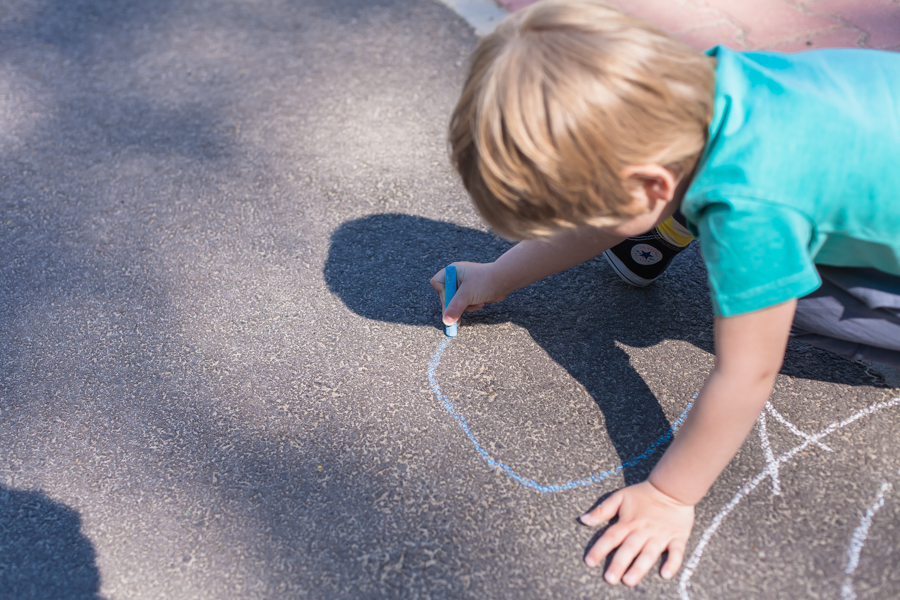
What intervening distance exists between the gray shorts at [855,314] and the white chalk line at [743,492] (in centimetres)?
16

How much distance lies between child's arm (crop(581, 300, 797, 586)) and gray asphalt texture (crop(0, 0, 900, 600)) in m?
0.06

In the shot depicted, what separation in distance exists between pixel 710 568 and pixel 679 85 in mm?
792

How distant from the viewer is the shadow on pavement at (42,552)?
1210mm

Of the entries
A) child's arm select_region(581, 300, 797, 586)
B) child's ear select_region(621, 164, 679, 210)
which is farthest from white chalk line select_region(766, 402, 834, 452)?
child's ear select_region(621, 164, 679, 210)

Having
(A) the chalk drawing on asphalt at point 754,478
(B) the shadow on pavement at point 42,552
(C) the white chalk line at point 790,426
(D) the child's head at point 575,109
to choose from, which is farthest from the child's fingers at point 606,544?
(B) the shadow on pavement at point 42,552

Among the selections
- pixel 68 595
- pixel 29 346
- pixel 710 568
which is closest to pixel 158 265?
pixel 29 346

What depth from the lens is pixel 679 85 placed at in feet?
3.24

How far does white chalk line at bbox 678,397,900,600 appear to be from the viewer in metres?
1.17

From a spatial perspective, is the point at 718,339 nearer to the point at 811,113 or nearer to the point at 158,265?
the point at 811,113

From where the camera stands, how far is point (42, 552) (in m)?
1.26

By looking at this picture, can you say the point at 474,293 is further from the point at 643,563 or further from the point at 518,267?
the point at 643,563

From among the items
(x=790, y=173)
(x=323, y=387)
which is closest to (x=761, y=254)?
(x=790, y=173)

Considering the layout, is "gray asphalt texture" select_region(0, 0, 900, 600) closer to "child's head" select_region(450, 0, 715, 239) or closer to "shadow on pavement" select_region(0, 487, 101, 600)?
"shadow on pavement" select_region(0, 487, 101, 600)

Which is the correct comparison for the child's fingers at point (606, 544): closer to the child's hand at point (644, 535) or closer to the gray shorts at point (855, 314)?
the child's hand at point (644, 535)
